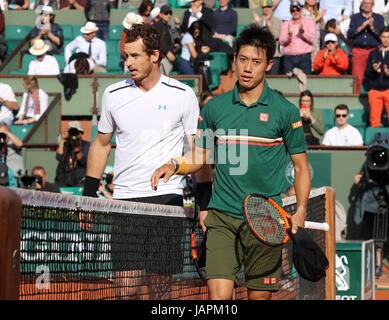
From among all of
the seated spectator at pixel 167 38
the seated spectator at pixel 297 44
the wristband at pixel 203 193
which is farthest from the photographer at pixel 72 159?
the wristband at pixel 203 193

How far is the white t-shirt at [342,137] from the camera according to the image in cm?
1396

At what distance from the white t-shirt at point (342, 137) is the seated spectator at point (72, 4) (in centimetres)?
815

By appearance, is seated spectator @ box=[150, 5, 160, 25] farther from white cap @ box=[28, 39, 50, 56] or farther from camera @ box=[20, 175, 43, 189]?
camera @ box=[20, 175, 43, 189]

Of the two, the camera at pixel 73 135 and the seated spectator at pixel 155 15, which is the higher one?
the seated spectator at pixel 155 15

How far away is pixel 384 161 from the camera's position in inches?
465

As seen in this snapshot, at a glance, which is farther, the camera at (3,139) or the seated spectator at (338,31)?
the seated spectator at (338,31)

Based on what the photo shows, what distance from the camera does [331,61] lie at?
16531 millimetres

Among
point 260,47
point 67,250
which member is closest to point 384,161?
point 260,47

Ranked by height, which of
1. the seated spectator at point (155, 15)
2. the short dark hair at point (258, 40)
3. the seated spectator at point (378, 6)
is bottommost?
the short dark hair at point (258, 40)

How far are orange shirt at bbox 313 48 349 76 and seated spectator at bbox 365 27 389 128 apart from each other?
3.33 feet

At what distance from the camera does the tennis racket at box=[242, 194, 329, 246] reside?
4859mm

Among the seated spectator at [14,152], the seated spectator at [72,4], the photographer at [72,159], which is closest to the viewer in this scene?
the photographer at [72,159]

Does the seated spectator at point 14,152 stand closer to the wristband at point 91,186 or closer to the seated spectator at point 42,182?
the seated spectator at point 42,182

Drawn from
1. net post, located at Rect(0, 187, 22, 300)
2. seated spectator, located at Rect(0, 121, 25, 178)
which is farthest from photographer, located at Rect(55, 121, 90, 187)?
net post, located at Rect(0, 187, 22, 300)
